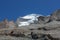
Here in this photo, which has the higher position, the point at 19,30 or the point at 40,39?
the point at 19,30

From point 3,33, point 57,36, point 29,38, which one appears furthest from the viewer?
point 3,33

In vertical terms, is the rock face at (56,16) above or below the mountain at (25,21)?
below

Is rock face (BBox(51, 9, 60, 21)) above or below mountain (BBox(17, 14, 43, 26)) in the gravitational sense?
below

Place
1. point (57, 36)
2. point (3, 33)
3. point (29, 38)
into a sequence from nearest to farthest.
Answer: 1. point (57, 36)
2. point (29, 38)
3. point (3, 33)

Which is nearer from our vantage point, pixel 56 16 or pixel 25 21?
pixel 56 16

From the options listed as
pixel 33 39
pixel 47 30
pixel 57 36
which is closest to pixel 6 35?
pixel 33 39

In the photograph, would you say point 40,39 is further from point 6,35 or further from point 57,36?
point 6,35

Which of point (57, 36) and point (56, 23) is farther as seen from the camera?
point (56, 23)

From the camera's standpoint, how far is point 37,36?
23.8 ft

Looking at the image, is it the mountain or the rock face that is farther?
the mountain

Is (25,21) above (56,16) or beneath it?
above

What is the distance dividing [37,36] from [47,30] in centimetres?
83

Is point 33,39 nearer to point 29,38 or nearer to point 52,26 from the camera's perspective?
point 29,38

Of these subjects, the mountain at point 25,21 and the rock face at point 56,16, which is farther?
the mountain at point 25,21
